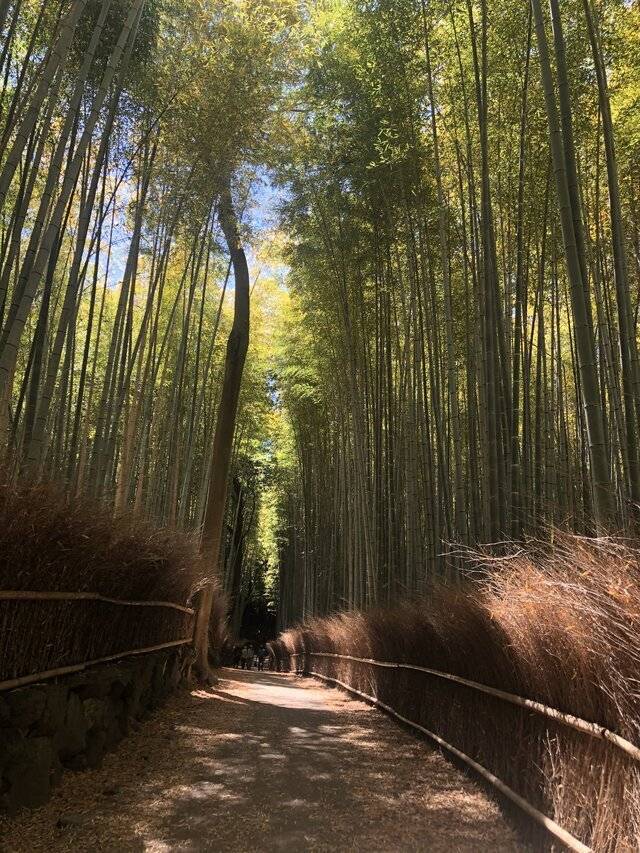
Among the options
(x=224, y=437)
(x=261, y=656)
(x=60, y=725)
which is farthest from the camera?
(x=261, y=656)

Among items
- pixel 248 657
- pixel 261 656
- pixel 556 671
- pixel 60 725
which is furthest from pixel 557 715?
pixel 261 656

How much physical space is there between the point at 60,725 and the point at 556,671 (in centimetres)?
198

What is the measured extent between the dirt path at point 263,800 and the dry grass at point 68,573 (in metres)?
0.55

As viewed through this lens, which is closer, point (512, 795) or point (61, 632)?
point (512, 795)

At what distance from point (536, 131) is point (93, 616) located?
4.37 metres

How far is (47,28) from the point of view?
4074 millimetres

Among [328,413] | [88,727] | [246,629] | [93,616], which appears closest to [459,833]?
[88,727]

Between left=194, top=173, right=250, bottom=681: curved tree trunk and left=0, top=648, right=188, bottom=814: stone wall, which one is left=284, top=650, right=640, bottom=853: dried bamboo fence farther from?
left=194, top=173, right=250, bottom=681: curved tree trunk

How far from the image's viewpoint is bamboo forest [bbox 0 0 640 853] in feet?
7.25

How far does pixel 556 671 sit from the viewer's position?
2.08 meters

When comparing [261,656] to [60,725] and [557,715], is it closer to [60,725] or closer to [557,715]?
[60,725]

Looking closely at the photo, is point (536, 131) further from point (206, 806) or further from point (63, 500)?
point (206, 806)

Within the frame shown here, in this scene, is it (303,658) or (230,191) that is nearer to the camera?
(230,191)

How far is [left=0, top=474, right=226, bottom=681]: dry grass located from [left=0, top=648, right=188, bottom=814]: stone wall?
109 millimetres
